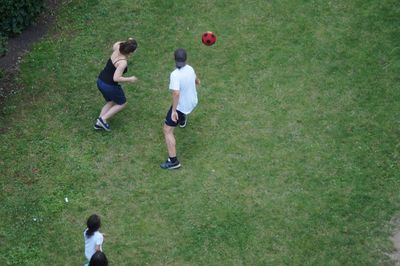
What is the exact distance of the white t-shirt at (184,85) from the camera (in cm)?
1002

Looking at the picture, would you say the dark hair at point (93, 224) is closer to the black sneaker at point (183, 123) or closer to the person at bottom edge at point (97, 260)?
the person at bottom edge at point (97, 260)

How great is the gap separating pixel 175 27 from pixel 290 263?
610 cm

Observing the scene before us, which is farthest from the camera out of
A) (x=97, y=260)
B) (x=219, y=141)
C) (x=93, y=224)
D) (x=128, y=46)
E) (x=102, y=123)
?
(x=102, y=123)

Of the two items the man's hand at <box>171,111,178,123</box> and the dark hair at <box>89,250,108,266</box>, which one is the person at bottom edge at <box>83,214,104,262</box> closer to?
the dark hair at <box>89,250,108,266</box>

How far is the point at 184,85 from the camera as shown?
1012cm

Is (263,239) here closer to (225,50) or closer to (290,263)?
(290,263)

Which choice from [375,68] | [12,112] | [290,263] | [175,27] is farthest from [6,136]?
[375,68]

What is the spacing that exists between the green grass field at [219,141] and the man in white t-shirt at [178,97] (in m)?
0.36

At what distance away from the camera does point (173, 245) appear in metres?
9.54

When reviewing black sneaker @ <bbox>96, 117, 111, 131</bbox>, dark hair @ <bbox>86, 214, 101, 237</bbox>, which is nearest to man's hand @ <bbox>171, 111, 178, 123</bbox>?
black sneaker @ <bbox>96, 117, 111, 131</bbox>

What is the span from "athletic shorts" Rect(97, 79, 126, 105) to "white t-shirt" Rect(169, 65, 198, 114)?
4.03 feet

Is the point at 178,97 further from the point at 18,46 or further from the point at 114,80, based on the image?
the point at 18,46

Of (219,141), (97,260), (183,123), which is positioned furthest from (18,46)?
(97,260)

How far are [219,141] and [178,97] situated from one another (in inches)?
55.9
